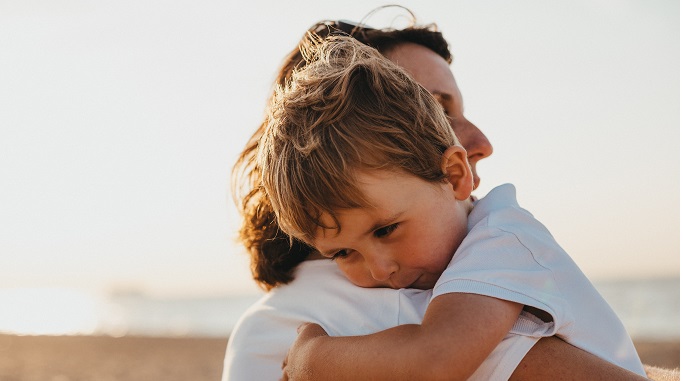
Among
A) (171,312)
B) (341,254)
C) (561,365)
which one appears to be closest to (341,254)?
(341,254)

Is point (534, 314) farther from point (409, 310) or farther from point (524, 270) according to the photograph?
point (409, 310)

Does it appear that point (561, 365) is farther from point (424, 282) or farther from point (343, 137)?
point (343, 137)

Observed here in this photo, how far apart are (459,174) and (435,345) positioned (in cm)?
65

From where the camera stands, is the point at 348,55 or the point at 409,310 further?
the point at 348,55

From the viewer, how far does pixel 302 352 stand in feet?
6.63

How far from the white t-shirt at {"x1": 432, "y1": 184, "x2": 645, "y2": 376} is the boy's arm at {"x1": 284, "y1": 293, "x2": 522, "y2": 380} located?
0.04 meters

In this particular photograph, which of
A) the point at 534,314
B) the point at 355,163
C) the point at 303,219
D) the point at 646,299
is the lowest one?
the point at 646,299

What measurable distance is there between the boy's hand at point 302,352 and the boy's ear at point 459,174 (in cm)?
56

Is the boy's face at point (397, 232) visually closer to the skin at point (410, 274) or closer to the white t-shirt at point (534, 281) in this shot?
the skin at point (410, 274)

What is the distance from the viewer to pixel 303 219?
2164 millimetres

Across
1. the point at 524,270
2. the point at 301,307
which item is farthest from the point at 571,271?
the point at 301,307

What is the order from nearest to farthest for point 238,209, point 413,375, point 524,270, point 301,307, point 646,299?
point 413,375, point 524,270, point 301,307, point 238,209, point 646,299


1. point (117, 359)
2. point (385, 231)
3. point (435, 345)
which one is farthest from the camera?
point (117, 359)

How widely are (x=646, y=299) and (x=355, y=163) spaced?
101 feet
